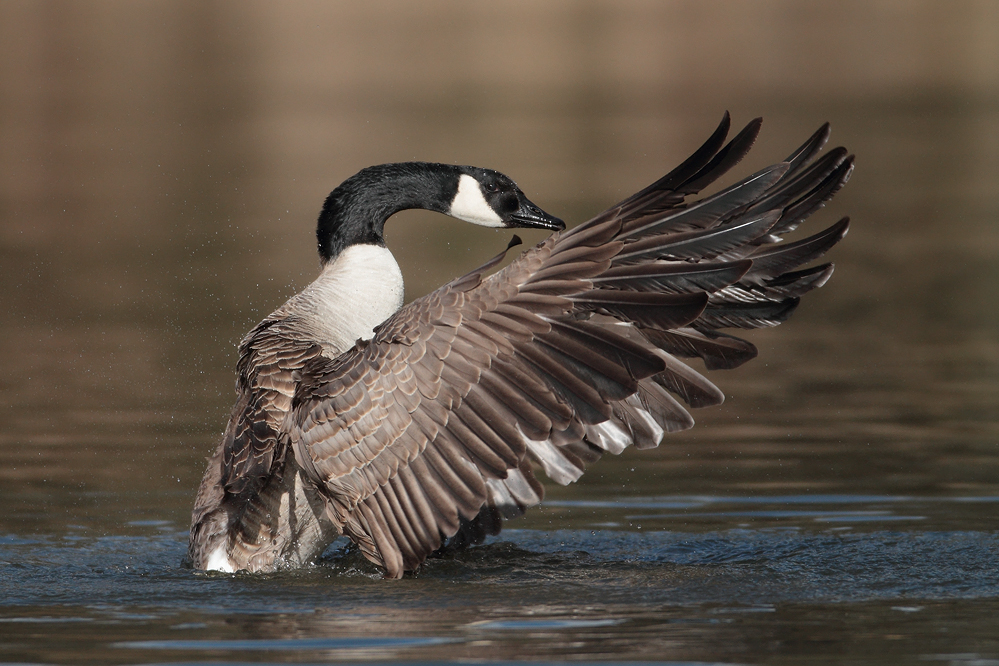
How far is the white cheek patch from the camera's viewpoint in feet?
30.7

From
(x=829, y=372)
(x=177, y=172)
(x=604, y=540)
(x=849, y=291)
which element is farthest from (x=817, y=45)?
(x=604, y=540)

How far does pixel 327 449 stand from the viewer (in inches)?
287

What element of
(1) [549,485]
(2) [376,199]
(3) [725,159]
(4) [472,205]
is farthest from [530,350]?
(1) [549,485]

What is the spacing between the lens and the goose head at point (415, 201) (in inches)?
364

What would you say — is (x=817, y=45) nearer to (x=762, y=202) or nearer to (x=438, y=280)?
(x=438, y=280)

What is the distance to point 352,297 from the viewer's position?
29.0ft

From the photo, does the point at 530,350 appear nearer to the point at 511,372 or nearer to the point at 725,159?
the point at 511,372

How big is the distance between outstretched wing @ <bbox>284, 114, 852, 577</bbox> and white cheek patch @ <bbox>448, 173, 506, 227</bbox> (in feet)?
7.09

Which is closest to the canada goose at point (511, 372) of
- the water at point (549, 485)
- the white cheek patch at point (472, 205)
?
the water at point (549, 485)

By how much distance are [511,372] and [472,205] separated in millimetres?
2762

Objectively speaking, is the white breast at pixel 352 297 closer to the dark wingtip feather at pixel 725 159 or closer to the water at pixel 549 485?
the water at pixel 549 485

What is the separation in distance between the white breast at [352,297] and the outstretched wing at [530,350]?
1.11 metres

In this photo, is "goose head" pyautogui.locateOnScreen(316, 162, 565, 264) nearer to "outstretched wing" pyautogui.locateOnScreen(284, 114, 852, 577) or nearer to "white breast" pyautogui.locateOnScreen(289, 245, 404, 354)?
"white breast" pyautogui.locateOnScreen(289, 245, 404, 354)

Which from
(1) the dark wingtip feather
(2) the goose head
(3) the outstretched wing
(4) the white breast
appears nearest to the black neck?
(2) the goose head
